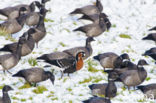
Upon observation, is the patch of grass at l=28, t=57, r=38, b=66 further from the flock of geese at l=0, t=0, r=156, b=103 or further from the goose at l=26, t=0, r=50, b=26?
the goose at l=26, t=0, r=50, b=26

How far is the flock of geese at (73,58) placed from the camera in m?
14.0

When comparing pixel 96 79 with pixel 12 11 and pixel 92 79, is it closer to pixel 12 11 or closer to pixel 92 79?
pixel 92 79

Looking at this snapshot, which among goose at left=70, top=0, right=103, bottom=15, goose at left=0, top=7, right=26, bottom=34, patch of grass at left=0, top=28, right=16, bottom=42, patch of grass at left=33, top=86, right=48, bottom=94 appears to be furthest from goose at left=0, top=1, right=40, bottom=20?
patch of grass at left=33, top=86, right=48, bottom=94

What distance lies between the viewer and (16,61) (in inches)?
595

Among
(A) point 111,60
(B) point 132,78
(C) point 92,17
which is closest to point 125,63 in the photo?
(A) point 111,60

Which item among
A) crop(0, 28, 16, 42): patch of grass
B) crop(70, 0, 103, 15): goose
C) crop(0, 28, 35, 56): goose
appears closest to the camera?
crop(0, 28, 35, 56): goose

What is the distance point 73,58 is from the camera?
15.7 meters

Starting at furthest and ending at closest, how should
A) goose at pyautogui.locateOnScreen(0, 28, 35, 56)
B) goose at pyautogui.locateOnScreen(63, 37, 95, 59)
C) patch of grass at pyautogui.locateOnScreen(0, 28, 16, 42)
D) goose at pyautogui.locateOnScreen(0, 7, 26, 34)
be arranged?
1. goose at pyautogui.locateOnScreen(0, 7, 26, 34)
2. patch of grass at pyautogui.locateOnScreen(0, 28, 16, 42)
3. goose at pyautogui.locateOnScreen(63, 37, 95, 59)
4. goose at pyautogui.locateOnScreen(0, 28, 35, 56)

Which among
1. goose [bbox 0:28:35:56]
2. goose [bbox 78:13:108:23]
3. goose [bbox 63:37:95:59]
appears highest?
goose [bbox 78:13:108:23]

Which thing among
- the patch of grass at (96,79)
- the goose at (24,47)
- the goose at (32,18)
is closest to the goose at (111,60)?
the patch of grass at (96,79)

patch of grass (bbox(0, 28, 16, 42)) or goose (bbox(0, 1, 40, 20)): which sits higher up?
goose (bbox(0, 1, 40, 20))

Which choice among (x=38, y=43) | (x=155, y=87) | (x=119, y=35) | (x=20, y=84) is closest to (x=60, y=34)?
(x=38, y=43)

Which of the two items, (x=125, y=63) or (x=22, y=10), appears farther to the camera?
(x=22, y=10)

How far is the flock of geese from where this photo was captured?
14.0 m
